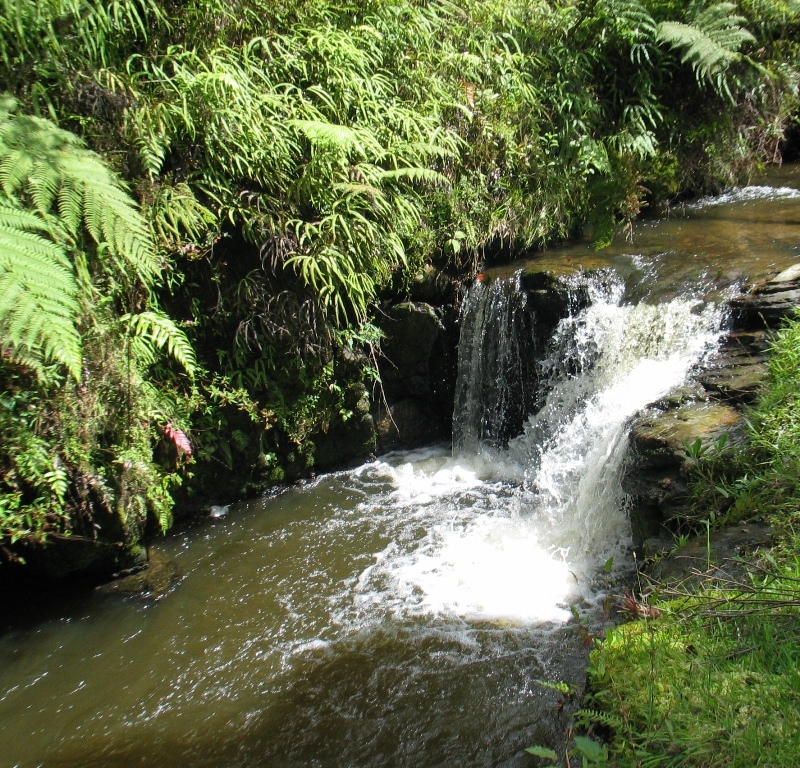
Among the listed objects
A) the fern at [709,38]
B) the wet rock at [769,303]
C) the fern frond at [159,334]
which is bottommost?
the wet rock at [769,303]

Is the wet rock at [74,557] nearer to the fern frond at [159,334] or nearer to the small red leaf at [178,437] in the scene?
the small red leaf at [178,437]

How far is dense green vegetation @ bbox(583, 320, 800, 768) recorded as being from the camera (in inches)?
67.6

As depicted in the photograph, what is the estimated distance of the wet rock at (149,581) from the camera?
3.94 m

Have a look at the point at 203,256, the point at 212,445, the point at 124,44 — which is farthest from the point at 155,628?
the point at 124,44

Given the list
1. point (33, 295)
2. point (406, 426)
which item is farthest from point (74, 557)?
point (406, 426)

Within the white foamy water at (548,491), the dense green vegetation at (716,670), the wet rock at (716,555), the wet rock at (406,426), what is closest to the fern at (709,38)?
the white foamy water at (548,491)

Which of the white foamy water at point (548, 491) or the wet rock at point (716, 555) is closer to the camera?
the wet rock at point (716, 555)

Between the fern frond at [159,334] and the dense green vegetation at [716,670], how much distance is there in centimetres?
306

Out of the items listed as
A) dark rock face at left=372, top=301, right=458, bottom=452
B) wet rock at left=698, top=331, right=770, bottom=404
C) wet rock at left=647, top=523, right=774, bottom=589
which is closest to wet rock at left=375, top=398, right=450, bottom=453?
dark rock face at left=372, top=301, right=458, bottom=452

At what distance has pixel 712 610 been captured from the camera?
86.7 inches

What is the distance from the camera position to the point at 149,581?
4023mm

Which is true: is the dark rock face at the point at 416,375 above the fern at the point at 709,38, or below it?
below

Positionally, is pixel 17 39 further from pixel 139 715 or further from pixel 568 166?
pixel 568 166

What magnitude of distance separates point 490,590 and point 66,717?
2.37 metres
